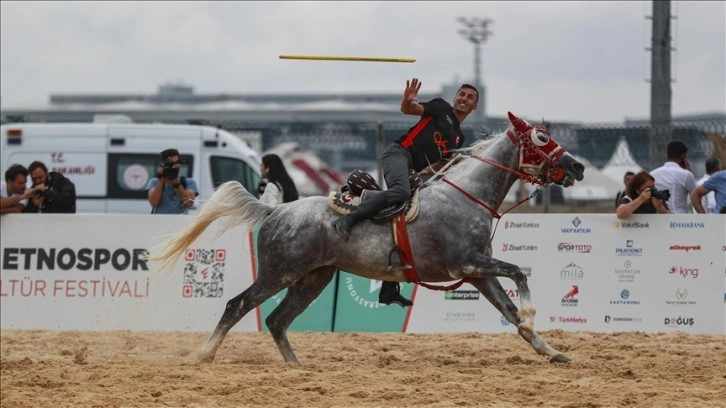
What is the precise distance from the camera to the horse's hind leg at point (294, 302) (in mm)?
11094

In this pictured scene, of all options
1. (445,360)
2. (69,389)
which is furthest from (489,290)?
(69,389)

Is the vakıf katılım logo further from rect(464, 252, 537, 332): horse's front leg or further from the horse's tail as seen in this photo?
the horse's tail

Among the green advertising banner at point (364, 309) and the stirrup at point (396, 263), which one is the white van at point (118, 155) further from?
the stirrup at point (396, 263)

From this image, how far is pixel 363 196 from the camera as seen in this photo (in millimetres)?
10734

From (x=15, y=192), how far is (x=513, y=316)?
7.10m

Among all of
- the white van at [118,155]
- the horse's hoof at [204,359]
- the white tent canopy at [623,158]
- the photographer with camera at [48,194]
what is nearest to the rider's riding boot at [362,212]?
the horse's hoof at [204,359]

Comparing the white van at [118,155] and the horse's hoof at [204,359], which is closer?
the horse's hoof at [204,359]

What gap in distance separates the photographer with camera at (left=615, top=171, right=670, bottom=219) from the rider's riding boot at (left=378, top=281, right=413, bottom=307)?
3.21 metres

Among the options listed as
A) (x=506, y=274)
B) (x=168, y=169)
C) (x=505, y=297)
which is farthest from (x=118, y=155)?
(x=506, y=274)

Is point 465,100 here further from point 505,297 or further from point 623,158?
point 623,158

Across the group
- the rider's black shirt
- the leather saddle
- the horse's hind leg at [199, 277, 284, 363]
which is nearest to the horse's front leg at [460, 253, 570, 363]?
the leather saddle

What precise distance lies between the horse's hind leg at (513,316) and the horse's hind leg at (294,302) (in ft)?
4.76

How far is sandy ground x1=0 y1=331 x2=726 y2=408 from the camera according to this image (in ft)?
28.3

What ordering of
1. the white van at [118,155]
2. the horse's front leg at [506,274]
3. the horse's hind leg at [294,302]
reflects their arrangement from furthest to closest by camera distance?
the white van at [118,155] → the horse's hind leg at [294,302] → the horse's front leg at [506,274]
